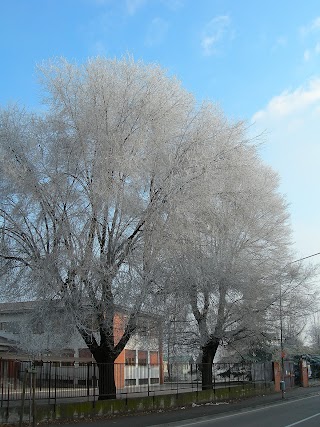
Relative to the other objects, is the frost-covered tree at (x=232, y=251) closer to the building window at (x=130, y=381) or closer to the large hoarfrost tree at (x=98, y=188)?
the large hoarfrost tree at (x=98, y=188)

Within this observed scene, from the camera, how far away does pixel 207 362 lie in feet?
90.5

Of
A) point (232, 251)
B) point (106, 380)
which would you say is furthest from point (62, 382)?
point (232, 251)

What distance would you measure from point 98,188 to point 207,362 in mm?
15513

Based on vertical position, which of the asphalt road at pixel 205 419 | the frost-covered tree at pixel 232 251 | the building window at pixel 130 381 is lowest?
the asphalt road at pixel 205 419

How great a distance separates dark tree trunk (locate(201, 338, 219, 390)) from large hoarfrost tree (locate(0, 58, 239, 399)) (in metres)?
Answer: 8.95

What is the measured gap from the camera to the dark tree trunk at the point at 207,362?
26.6 meters

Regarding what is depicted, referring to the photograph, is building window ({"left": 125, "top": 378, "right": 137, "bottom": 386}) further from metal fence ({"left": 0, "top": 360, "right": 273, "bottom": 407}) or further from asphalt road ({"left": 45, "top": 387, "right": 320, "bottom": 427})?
asphalt road ({"left": 45, "top": 387, "right": 320, "bottom": 427})

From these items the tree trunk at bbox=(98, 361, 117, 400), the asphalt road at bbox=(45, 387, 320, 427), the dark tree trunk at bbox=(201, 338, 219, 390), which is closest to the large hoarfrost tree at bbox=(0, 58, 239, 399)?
the tree trunk at bbox=(98, 361, 117, 400)

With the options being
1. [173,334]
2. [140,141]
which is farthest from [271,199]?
[140,141]

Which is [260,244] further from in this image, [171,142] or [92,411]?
[92,411]

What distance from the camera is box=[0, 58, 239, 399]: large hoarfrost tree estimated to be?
53.2ft

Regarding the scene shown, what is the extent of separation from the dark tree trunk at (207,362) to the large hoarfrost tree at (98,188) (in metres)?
8.95

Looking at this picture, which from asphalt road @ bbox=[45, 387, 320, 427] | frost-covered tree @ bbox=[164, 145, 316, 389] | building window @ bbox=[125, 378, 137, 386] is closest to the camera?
asphalt road @ bbox=[45, 387, 320, 427]

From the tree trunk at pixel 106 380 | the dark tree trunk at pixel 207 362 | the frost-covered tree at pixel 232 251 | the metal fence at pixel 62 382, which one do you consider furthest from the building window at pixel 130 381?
the dark tree trunk at pixel 207 362
